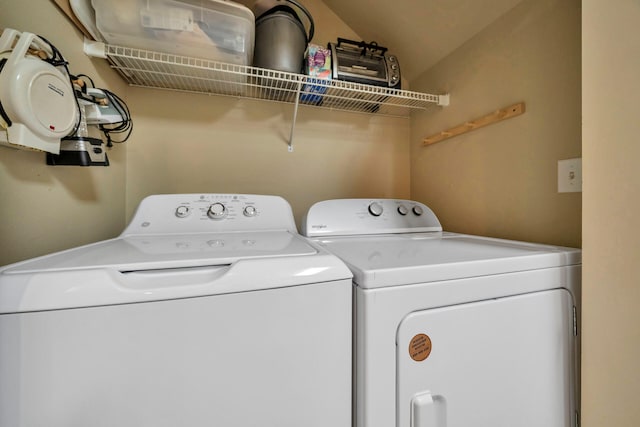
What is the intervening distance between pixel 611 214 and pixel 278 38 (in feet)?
4.20

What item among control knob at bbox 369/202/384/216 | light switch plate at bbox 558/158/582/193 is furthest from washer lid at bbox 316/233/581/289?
control knob at bbox 369/202/384/216

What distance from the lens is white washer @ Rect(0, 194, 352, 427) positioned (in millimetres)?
426

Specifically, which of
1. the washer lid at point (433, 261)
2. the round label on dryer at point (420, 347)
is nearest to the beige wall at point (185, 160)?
the washer lid at point (433, 261)

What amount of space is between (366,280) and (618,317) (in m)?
0.65

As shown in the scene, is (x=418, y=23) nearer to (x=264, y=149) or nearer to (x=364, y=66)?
(x=364, y=66)

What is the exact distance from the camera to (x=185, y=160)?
4.55ft

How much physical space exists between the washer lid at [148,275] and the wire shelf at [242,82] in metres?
0.81

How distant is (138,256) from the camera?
61cm

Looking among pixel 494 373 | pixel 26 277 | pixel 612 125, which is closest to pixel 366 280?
pixel 494 373

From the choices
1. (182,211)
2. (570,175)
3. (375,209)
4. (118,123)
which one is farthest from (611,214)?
(118,123)

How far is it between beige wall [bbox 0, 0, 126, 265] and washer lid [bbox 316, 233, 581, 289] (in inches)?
32.4

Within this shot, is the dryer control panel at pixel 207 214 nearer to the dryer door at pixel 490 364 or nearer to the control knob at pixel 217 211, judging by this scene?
the control knob at pixel 217 211

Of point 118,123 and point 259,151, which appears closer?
point 118,123

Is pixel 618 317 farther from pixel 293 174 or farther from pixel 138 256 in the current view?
pixel 293 174
